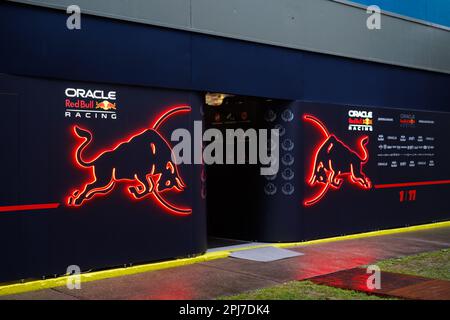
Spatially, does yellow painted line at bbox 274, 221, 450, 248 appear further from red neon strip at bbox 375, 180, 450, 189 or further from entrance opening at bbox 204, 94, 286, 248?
red neon strip at bbox 375, 180, 450, 189

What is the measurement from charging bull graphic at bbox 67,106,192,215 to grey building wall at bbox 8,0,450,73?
1.59m

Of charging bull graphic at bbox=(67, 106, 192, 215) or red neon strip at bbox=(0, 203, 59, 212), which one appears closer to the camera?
red neon strip at bbox=(0, 203, 59, 212)

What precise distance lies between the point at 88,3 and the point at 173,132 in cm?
237

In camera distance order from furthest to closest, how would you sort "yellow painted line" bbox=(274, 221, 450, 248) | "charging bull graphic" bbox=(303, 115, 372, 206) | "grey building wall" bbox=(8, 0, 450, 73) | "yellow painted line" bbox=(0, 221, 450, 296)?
"charging bull graphic" bbox=(303, 115, 372, 206) < "yellow painted line" bbox=(274, 221, 450, 248) < "grey building wall" bbox=(8, 0, 450, 73) < "yellow painted line" bbox=(0, 221, 450, 296)

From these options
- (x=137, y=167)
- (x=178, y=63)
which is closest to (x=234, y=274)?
(x=137, y=167)

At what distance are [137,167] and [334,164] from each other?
465 cm

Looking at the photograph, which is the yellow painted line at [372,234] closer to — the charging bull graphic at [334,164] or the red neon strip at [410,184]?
the charging bull graphic at [334,164]

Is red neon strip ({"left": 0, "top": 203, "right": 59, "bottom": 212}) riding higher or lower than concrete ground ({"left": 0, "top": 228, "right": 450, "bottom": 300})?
higher

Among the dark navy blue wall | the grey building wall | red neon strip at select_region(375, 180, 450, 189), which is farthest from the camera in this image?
red neon strip at select_region(375, 180, 450, 189)

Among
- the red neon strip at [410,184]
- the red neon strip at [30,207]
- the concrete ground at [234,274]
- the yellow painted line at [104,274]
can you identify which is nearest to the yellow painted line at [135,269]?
the yellow painted line at [104,274]

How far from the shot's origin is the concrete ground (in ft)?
24.1

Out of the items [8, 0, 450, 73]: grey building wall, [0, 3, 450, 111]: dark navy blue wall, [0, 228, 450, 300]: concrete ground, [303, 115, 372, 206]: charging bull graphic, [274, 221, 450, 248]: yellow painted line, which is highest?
[8, 0, 450, 73]: grey building wall

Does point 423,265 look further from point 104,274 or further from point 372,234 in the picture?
point 104,274

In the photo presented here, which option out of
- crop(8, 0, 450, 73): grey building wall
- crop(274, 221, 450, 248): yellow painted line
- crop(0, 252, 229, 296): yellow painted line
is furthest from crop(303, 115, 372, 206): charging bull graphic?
crop(0, 252, 229, 296): yellow painted line
